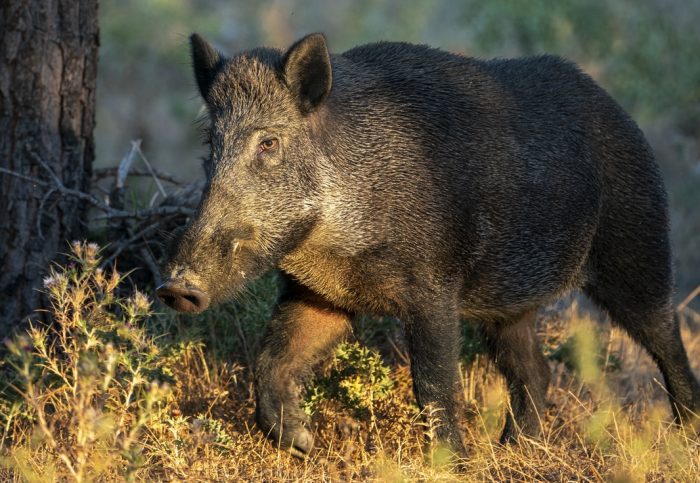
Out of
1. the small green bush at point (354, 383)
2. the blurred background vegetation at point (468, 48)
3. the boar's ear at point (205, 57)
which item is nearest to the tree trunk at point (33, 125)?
the boar's ear at point (205, 57)

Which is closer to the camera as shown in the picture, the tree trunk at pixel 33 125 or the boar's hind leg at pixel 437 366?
the boar's hind leg at pixel 437 366

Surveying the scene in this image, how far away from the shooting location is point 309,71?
4.41 metres

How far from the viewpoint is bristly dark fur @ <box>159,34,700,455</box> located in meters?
4.34

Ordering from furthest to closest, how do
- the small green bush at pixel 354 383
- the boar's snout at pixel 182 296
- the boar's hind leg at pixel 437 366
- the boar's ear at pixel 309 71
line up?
the small green bush at pixel 354 383, the boar's hind leg at pixel 437 366, the boar's ear at pixel 309 71, the boar's snout at pixel 182 296

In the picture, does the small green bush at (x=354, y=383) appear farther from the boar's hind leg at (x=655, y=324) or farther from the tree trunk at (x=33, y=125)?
the tree trunk at (x=33, y=125)

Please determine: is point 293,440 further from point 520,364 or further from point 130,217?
point 130,217

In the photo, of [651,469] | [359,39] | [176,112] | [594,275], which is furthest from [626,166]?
[359,39]

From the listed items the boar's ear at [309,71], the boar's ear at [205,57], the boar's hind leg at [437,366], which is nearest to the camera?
the boar's ear at [309,71]

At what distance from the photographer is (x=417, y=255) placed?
4555 mm

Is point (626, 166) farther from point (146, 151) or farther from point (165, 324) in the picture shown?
point (146, 151)

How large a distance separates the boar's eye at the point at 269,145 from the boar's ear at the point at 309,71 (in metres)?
0.19

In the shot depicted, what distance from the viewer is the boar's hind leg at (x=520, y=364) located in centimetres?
551

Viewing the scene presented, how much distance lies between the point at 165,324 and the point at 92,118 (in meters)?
1.31

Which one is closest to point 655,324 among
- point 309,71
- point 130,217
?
point 309,71
